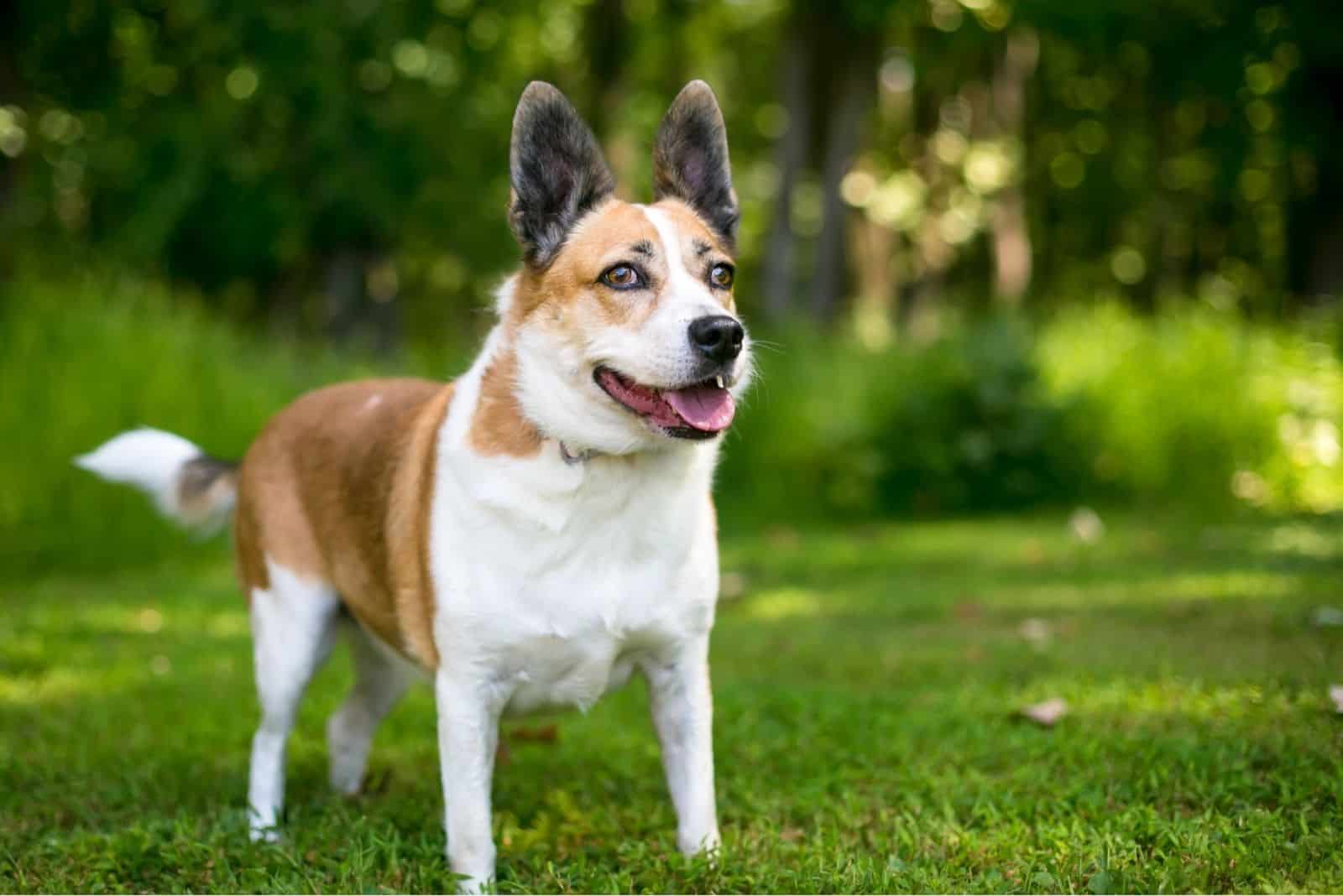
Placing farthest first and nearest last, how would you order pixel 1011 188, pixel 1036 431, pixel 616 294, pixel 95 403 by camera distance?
pixel 1011 188 < pixel 1036 431 < pixel 95 403 < pixel 616 294

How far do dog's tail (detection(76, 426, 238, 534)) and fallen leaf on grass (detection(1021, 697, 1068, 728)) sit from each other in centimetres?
293

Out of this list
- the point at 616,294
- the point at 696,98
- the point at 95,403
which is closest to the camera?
the point at 616,294

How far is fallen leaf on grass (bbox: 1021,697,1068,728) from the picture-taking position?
4539mm

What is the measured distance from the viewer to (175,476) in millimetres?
4609

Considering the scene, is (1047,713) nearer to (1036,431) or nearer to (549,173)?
(549,173)

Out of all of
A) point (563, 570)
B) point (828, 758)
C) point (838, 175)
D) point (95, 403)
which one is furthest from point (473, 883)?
point (838, 175)

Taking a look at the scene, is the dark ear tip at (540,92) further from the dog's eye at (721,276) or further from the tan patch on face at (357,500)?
the tan patch on face at (357,500)

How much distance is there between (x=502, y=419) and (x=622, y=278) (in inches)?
19.5

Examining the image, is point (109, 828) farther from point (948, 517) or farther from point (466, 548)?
point (948, 517)

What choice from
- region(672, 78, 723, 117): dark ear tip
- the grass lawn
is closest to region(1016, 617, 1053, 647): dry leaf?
the grass lawn

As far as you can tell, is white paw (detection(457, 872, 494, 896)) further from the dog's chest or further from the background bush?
the background bush

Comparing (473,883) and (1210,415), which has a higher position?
(1210,415)

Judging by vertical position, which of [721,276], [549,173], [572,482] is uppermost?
[549,173]

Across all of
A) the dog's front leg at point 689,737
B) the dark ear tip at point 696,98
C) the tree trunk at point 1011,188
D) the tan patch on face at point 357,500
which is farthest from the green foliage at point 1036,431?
the tree trunk at point 1011,188
